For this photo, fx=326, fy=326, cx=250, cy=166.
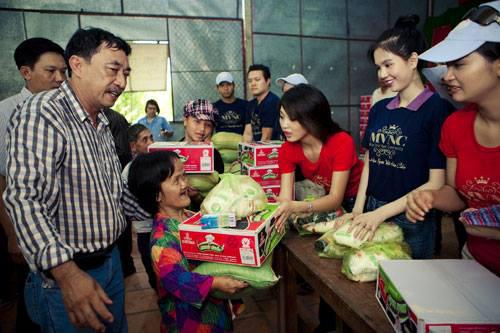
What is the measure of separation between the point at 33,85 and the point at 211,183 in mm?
1285

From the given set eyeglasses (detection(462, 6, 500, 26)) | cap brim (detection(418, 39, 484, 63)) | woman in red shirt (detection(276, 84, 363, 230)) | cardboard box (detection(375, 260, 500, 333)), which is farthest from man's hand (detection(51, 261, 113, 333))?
eyeglasses (detection(462, 6, 500, 26))

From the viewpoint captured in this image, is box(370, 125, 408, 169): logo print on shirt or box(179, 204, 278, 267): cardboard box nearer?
box(179, 204, 278, 267): cardboard box

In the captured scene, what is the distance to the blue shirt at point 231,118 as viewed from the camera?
173 inches

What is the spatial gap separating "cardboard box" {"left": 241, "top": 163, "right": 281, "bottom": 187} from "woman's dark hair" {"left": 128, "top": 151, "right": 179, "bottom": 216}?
994 millimetres

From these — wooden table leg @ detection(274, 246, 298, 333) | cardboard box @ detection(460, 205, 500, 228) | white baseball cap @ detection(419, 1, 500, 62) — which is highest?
white baseball cap @ detection(419, 1, 500, 62)

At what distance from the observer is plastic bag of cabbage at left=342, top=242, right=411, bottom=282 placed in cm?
110

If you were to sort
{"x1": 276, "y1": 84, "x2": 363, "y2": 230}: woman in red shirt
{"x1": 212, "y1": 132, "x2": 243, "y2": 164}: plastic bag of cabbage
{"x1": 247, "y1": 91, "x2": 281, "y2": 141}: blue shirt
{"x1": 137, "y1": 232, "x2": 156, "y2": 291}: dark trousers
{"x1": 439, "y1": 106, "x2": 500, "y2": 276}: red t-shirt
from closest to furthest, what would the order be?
{"x1": 439, "y1": 106, "x2": 500, "y2": 276}: red t-shirt, {"x1": 276, "y1": 84, "x2": 363, "y2": 230}: woman in red shirt, {"x1": 137, "y1": 232, "x2": 156, "y2": 291}: dark trousers, {"x1": 212, "y1": 132, "x2": 243, "y2": 164}: plastic bag of cabbage, {"x1": 247, "y1": 91, "x2": 281, "y2": 141}: blue shirt

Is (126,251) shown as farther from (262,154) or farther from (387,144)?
(387,144)

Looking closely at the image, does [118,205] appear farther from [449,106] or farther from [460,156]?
[449,106]

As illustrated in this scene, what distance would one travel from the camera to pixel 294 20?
6688mm

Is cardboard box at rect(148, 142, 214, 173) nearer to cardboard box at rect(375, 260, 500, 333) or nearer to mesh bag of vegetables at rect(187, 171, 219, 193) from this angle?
mesh bag of vegetables at rect(187, 171, 219, 193)

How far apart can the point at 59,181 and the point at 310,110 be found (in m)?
1.23

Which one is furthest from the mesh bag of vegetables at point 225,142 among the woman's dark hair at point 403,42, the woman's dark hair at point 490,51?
the woman's dark hair at point 490,51

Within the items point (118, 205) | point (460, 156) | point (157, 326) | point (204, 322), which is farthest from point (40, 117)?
point (157, 326)
